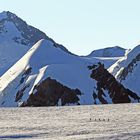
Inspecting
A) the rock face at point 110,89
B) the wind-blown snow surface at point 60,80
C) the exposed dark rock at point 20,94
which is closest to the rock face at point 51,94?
the wind-blown snow surface at point 60,80

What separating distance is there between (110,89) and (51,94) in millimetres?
20548

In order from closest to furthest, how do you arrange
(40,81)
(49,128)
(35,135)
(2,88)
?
1. (35,135)
2. (49,128)
3. (40,81)
4. (2,88)

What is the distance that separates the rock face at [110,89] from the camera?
539ft

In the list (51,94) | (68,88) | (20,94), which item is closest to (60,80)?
(68,88)

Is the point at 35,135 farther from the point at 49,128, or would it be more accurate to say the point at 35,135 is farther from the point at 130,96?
the point at 130,96

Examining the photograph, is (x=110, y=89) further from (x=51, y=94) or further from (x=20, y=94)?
(x=20, y=94)

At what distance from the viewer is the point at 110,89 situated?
171250mm

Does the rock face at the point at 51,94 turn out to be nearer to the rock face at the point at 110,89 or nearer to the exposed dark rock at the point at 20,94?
the rock face at the point at 110,89

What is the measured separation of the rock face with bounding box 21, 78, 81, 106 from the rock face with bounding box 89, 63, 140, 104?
276 inches

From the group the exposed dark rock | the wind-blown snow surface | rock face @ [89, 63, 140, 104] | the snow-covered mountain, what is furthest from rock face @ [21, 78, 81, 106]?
the exposed dark rock

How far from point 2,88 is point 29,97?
32.6 m

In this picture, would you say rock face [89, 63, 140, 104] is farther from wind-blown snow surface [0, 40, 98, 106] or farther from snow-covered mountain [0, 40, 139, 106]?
wind-blown snow surface [0, 40, 98, 106]

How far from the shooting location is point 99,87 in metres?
168

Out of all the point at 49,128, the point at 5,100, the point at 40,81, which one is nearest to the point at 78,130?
the point at 49,128
